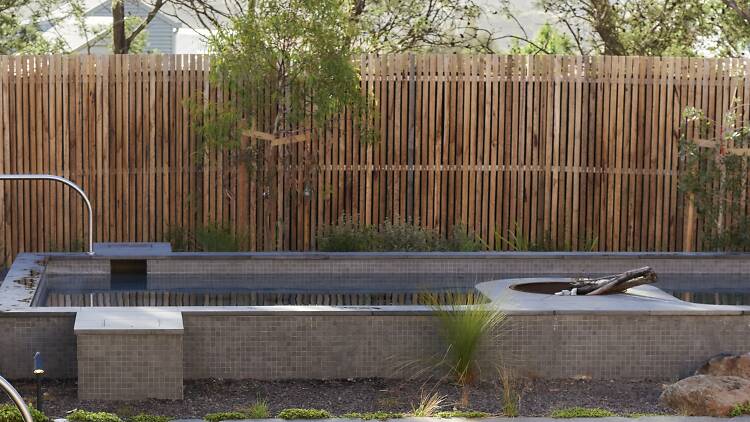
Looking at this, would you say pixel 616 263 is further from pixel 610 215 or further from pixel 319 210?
pixel 319 210

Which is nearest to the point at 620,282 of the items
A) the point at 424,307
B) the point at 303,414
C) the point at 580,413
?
the point at 424,307

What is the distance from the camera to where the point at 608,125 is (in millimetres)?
12352

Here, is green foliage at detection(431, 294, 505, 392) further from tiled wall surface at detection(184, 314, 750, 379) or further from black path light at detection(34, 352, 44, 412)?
black path light at detection(34, 352, 44, 412)

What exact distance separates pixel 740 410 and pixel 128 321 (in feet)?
11.2

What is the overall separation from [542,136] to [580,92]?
607 mm

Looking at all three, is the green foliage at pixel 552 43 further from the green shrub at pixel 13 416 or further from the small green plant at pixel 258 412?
the green shrub at pixel 13 416

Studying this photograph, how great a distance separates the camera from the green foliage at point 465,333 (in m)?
6.93

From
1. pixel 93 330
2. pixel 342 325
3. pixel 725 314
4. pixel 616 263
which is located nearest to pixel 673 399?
pixel 725 314

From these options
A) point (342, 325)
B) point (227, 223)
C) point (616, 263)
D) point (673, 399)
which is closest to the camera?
point (673, 399)

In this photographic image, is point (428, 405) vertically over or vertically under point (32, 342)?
under

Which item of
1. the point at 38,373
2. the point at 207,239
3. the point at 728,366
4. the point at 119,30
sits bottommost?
the point at 728,366

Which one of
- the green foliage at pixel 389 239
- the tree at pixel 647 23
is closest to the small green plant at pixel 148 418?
the green foliage at pixel 389 239

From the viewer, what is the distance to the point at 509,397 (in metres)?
6.26

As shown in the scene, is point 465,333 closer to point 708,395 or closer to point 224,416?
point 708,395
